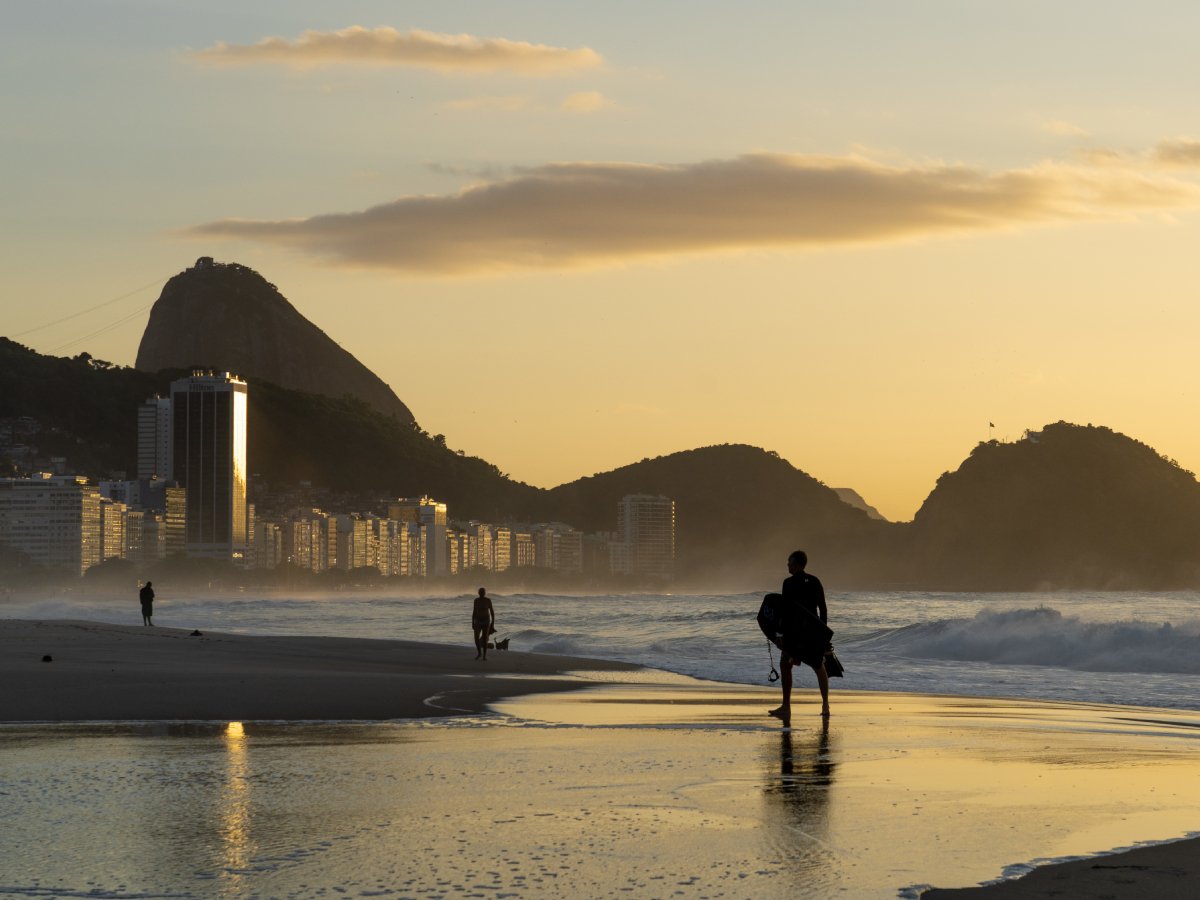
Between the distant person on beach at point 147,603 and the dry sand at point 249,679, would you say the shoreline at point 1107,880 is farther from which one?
the distant person on beach at point 147,603

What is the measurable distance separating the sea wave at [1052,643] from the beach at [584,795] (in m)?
15.0

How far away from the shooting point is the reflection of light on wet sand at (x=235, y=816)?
705cm

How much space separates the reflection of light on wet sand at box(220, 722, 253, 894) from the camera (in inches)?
277

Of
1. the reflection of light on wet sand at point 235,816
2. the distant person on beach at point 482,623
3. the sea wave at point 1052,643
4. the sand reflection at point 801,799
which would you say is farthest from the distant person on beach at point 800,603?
the sea wave at point 1052,643

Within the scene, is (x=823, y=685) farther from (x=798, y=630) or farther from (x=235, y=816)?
(x=235, y=816)

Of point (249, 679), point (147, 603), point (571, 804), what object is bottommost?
point (147, 603)

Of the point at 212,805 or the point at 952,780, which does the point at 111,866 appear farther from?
the point at 952,780

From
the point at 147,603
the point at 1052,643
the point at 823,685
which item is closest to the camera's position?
the point at 823,685

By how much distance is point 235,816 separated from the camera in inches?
336

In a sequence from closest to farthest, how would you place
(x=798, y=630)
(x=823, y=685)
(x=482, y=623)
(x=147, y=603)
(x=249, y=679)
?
1. (x=798, y=630)
2. (x=823, y=685)
3. (x=249, y=679)
4. (x=482, y=623)
5. (x=147, y=603)

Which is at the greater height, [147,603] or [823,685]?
[823,685]

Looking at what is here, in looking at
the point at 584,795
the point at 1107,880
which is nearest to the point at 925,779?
the point at 584,795

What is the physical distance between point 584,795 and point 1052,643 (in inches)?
1144

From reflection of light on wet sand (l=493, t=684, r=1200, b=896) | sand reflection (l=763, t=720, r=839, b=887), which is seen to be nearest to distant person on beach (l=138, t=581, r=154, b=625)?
reflection of light on wet sand (l=493, t=684, r=1200, b=896)
